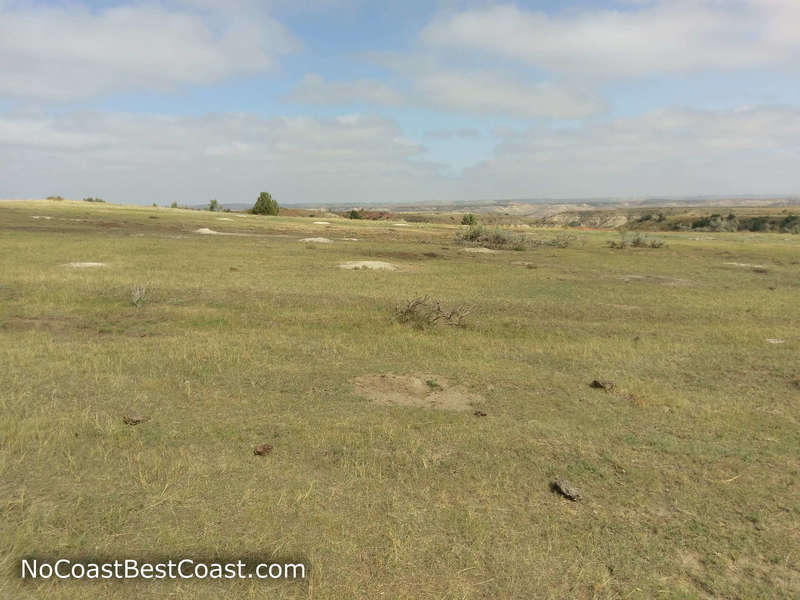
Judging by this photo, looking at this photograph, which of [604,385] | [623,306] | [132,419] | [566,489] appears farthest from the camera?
[623,306]

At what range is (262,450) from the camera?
5531 millimetres

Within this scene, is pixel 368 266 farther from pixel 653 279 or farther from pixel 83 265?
pixel 653 279

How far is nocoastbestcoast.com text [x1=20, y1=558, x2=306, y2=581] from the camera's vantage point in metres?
3.69

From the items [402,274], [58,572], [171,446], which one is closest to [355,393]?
[171,446]

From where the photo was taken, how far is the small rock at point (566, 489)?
4902 millimetres

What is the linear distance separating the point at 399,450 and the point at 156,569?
2668 millimetres

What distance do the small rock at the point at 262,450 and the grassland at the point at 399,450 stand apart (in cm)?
7

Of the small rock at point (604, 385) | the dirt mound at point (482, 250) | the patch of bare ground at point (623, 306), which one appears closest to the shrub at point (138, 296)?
the small rock at point (604, 385)

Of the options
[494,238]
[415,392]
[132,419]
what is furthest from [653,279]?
[132,419]

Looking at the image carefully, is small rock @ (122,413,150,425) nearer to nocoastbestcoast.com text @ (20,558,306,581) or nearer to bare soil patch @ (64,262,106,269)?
nocoastbestcoast.com text @ (20,558,306,581)

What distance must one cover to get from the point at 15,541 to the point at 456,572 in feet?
11.1

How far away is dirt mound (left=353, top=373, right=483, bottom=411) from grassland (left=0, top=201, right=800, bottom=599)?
0.22 m

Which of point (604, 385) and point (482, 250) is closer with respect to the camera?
point (604, 385)

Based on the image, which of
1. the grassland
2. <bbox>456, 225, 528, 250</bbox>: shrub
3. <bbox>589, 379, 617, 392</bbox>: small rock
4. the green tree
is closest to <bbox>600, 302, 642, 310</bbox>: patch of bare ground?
the grassland
